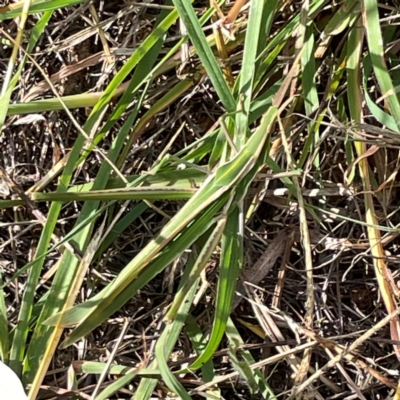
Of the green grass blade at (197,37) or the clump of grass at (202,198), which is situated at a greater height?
the green grass blade at (197,37)

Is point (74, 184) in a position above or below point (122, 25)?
below

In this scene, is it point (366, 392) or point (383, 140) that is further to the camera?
point (366, 392)

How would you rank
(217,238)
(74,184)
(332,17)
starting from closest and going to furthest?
(217,238), (332,17), (74,184)

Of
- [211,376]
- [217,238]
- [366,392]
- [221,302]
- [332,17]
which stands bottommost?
[366,392]

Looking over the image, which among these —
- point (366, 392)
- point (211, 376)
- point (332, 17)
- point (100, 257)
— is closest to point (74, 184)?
point (100, 257)

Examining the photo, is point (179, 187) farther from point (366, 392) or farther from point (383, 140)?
point (366, 392)

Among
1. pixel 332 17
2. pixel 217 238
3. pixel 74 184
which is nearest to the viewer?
pixel 217 238

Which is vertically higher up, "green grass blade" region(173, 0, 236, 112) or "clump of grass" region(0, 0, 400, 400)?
"green grass blade" region(173, 0, 236, 112)

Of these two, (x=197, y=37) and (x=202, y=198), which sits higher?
(x=197, y=37)

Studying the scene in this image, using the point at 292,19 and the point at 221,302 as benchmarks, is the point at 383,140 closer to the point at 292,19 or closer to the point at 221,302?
the point at 292,19
